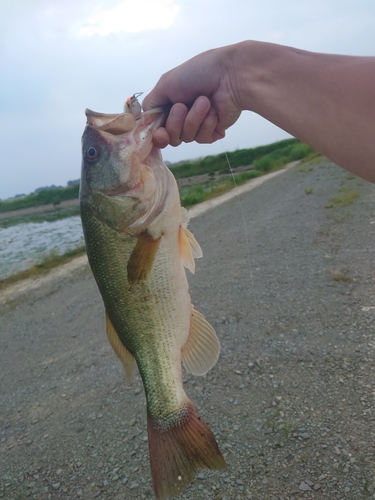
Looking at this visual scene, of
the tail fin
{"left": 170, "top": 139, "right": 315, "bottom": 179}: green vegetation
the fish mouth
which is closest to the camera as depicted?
the tail fin

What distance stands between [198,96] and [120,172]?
81 centimetres

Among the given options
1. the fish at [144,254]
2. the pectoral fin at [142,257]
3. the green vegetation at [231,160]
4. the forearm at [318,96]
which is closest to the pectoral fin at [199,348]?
the fish at [144,254]

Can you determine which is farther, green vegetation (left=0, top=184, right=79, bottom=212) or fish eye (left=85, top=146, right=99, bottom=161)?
green vegetation (left=0, top=184, right=79, bottom=212)

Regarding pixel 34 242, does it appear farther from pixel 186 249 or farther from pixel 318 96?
pixel 318 96

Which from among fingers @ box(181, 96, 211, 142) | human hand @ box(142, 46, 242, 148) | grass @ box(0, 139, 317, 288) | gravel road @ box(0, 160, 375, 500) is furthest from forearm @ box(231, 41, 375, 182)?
grass @ box(0, 139, 317, 288)

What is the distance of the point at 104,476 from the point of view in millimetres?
3854

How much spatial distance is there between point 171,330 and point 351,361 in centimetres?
316

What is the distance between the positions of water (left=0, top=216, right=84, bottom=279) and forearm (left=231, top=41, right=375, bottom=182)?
47.9ft

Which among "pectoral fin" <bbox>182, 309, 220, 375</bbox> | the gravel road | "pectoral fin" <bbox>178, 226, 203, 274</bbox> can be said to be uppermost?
"pectoral fin" <bbox>178, 226, 203, 274</bbox>

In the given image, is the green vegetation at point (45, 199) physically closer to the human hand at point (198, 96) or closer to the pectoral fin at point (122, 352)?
the human hand at point (198, 96)

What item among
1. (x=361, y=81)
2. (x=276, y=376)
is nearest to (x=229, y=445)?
(x=276, y=376)

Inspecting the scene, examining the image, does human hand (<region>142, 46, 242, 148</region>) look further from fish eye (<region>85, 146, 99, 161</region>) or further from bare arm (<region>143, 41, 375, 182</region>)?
fish eye (<region>85, 146, 99, 161</region>)

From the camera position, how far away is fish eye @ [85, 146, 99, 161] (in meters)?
2.21

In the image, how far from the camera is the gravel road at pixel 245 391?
3.48 metres
